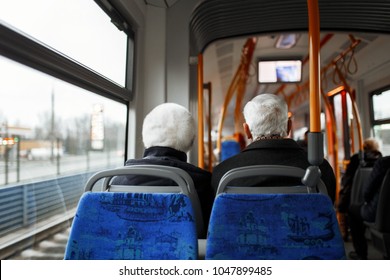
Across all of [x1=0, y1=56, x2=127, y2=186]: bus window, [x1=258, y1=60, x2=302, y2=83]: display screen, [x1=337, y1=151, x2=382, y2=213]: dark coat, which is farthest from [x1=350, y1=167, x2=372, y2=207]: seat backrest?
[x1=0, y1=56, x2=127, y2=186]: bus window

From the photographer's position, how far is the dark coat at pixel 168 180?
3.69ft

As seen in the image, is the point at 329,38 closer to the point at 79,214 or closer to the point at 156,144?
the point at 156,144

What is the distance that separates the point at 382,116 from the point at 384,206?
6.02 feet

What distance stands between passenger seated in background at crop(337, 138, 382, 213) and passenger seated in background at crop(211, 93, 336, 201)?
214 cm

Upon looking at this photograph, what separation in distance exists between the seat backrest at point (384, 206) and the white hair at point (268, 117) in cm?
145

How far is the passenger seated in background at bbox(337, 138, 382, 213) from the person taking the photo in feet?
10.1

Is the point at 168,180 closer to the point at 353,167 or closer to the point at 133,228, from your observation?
the point at 133,228

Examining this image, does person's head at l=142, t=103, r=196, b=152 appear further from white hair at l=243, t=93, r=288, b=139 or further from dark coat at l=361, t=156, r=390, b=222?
dark coat at l=361, t=156, r=390, b=222

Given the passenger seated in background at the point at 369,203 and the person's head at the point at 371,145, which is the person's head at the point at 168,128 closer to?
the passenger seated in background at the point at 369,203

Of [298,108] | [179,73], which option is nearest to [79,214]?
[179,73]

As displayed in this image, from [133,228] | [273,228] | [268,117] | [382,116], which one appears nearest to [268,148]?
[268,117]

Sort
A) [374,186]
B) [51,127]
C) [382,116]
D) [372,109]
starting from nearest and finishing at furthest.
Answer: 1. [51,127]
2. [374,186]
3. [382,116]
4. [372,109]

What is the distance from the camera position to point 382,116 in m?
3.67
